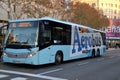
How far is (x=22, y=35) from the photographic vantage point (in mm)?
17078

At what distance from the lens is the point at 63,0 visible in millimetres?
45344

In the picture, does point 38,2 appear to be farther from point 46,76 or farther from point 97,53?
point 46,76

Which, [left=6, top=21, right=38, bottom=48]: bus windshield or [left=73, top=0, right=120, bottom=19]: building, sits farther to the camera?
[left=73, top=0, right=120, bottom=19]: building

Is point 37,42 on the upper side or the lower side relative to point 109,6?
lower

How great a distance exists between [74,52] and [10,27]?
20.0 ft

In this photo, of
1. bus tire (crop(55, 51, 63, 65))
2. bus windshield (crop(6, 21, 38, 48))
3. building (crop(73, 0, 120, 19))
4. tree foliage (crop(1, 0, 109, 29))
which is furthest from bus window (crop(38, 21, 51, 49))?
building (crop(73, 0, 120, 19))

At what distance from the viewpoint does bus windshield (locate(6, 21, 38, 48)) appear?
16.8 meters

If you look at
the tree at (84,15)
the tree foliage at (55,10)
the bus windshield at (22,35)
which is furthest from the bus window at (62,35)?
the tree at (84,15)

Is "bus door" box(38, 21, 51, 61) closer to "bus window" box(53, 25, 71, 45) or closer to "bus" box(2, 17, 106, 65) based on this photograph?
"bus" box(2, 17, 106, 65)

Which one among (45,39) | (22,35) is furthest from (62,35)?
(22,35)

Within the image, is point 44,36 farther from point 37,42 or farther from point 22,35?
point 22,35

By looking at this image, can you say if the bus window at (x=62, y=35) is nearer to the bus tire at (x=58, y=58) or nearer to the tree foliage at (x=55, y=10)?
the bus tire at (x=58, y=58)

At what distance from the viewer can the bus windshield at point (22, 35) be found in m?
16.8

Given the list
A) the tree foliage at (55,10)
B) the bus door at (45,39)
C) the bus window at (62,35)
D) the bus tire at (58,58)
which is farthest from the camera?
the tree foliage at (55,10)
